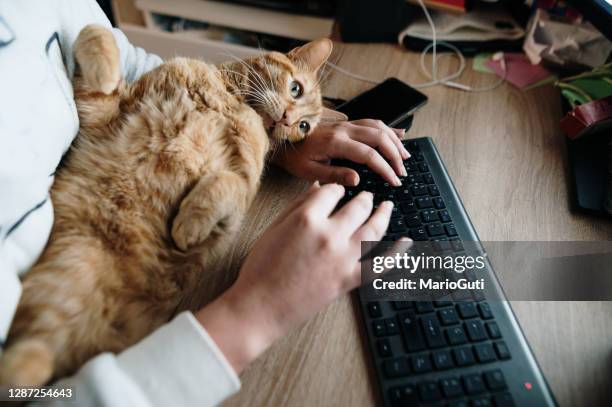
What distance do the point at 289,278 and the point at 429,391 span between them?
0.24 m

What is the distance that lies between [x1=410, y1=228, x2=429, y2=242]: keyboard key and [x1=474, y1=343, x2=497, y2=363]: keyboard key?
204 mm

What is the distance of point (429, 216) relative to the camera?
0.78 metres

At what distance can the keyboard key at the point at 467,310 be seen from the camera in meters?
0.64

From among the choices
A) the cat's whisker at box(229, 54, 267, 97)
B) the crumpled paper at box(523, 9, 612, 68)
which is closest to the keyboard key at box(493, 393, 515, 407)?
the cat's whisker at box(229, 54, 267, 97)

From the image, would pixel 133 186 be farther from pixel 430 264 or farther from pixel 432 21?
pixel 432 21

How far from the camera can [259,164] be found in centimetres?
81

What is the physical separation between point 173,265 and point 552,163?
0.83 meters

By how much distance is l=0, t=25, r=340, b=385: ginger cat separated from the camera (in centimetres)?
56

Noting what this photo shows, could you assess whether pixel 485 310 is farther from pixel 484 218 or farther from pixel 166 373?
pixel 166 373

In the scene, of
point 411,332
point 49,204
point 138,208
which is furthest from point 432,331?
point 49,204

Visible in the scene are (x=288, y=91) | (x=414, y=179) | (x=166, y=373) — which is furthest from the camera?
(x=288, y=91)

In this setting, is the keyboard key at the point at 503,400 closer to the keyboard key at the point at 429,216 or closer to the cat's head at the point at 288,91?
the keyboard key at the point at 429,216

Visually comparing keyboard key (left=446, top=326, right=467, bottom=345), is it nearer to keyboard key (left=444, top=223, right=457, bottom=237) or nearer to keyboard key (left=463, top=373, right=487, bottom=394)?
keyboard key (left=463, top=373, right=487, bottom=394)

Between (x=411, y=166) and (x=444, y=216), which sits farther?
(x=411, y=166)
